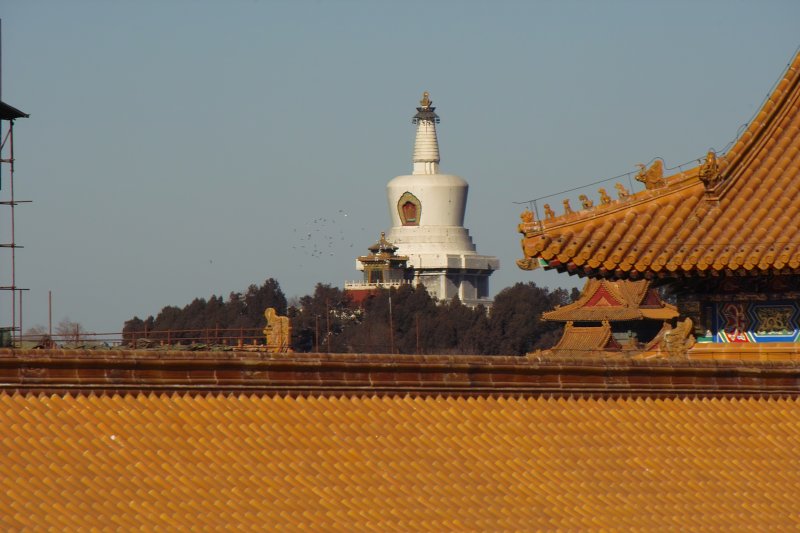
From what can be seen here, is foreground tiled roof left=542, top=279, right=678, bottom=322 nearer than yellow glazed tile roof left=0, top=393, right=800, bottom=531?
No

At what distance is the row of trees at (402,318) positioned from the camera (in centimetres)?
8956

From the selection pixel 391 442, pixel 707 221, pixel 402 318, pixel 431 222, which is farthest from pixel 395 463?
pixel 431 222

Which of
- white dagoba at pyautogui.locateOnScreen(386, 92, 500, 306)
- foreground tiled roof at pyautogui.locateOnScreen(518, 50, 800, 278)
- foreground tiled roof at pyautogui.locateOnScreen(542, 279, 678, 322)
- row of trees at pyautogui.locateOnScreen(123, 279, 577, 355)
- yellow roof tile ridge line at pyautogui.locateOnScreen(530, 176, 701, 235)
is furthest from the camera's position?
white dagoba at pyautogui.locateOnScreen(386, 92, 500, 306)

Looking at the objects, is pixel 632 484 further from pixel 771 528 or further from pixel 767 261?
pixel 767 261

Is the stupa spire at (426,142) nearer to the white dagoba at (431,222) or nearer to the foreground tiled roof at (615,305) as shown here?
the white dagoba at (431,222)

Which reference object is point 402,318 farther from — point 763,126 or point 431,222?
point 763,126

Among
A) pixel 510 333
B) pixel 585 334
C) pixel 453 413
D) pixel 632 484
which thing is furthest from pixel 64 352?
pixel 510 333

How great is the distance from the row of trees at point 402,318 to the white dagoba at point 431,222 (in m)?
18.7

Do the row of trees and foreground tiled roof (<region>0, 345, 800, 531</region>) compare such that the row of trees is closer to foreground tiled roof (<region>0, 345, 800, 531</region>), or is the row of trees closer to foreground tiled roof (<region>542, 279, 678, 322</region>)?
foreground tiled roof (<region>542, 279, 678, 322</region>)

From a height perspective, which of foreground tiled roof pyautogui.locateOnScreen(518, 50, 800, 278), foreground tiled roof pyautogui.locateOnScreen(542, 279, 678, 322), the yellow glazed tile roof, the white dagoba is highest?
the white dagoba

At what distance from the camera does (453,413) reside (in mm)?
13664

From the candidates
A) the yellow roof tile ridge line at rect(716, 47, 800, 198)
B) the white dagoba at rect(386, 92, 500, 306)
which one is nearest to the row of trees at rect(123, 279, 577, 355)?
the white dagoba at rect(386, 92, 500, 306)

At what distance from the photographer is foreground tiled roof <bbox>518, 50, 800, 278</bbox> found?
16297 millimetres

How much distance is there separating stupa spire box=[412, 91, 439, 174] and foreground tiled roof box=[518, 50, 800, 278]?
10329 cm
